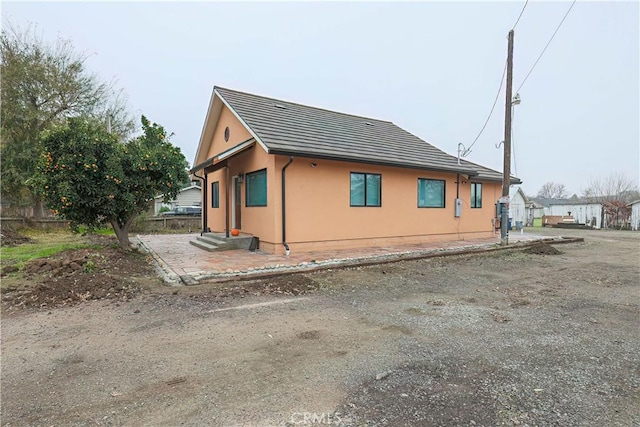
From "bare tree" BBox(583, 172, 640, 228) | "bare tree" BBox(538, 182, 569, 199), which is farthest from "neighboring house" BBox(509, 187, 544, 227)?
"bare tree" BBox(538, 182, 569, 199)

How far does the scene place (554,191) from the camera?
72.8m

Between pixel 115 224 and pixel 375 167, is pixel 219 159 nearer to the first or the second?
pixel 115 224

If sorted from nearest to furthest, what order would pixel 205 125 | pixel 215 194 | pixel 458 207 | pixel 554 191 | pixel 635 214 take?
pixel 458 207
pixel 205 125
pixel 215 194
pixel 635 214
pixel 554 191

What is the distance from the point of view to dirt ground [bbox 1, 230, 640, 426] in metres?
2.31

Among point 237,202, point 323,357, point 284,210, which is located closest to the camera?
point 323,357

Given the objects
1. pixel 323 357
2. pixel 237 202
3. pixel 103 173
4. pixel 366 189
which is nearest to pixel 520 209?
pixel 366 189

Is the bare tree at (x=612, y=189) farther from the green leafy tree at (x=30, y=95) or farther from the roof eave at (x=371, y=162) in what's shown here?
the green leafy tree at (x=30, y=95)

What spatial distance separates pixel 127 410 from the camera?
7.63 ft

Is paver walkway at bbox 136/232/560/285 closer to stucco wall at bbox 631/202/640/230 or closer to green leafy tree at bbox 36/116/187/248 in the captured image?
green leafy tree at bbox 36/116/187/248

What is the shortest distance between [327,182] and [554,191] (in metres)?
81.5

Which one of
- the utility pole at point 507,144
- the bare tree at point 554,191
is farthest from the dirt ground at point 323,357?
the bare tree at point 554,191

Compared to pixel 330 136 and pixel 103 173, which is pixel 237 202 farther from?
pixel 103 173

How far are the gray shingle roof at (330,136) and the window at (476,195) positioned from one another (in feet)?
1.44

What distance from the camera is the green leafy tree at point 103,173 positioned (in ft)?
26.5
